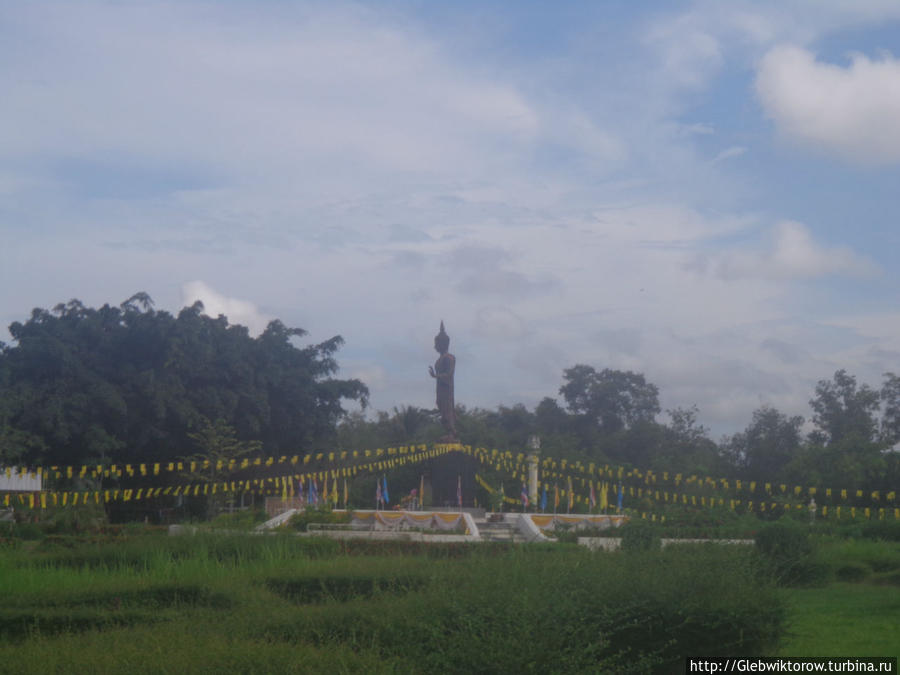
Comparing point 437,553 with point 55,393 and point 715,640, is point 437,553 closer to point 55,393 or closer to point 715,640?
point 715,640

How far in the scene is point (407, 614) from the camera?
287 inches

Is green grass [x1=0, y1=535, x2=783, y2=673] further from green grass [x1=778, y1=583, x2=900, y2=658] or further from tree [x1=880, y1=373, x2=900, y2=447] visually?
tree [x1=880, y1=373, x2=900, y2=447]

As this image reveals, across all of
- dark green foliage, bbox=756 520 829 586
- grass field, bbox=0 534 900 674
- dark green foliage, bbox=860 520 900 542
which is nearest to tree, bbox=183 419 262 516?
grass field, bbox=0 534 900 674

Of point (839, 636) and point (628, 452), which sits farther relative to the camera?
point (628, 452)

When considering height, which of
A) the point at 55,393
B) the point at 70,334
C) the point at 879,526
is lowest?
the point at 879,526

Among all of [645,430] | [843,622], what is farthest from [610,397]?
[843,622]

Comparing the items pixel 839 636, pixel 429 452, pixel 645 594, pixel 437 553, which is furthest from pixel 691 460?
pixel 645 594

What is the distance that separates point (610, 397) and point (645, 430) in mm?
4775

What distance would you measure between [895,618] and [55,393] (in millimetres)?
23593

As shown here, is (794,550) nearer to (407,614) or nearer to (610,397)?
(407,614)

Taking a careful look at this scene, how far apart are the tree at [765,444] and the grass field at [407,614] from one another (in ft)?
96.9

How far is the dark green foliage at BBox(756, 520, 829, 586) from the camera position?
13.8 meters

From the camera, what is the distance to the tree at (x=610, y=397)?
46.0m

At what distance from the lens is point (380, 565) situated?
408 inches
